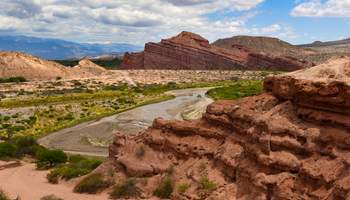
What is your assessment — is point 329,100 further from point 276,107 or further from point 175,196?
point 175,196

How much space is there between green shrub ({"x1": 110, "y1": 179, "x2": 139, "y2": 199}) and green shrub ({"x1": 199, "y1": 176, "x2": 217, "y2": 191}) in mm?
3809

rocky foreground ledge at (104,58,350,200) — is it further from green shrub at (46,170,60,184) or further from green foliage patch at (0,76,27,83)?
green foliage patch at (0,76,27,83)

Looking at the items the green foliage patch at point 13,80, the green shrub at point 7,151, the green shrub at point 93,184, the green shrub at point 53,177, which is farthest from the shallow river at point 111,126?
the green foliage patch at point 13,80

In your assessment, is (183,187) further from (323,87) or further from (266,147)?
(323,87)

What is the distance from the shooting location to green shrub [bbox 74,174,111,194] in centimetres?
2977

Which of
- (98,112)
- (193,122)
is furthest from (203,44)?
(193,122)

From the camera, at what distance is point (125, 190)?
2769 centimetres

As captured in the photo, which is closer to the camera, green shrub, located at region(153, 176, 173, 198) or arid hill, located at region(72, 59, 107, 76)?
green shrub, located at region(153, 176, 173, 198)

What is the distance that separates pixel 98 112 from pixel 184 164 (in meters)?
49.6

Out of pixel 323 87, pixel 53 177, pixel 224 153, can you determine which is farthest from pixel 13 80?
pixel 323 87

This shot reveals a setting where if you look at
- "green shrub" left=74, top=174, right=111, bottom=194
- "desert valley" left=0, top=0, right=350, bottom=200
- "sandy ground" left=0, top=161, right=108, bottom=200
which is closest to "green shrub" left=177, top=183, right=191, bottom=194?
"desert valley" left=0, top=0, right=350, bottom=200

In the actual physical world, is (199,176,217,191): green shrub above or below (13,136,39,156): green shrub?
above

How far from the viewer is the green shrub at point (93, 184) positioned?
2977 centimetres

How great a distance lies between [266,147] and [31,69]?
4760 inches
